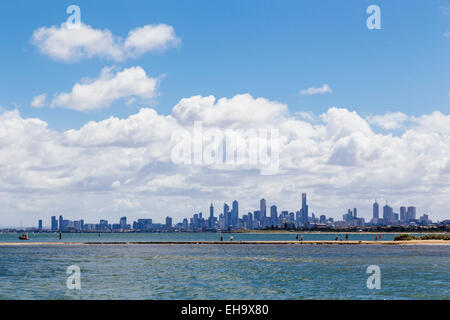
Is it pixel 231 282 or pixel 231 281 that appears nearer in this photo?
pixel 231 282

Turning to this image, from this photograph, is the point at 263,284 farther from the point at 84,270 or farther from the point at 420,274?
the point at 84,270

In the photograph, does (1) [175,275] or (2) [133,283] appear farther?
(1) [175,275]

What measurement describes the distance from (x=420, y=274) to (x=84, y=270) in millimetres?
43918

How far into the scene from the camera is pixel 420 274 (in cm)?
6381

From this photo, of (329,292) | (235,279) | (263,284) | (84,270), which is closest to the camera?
(329,292)
